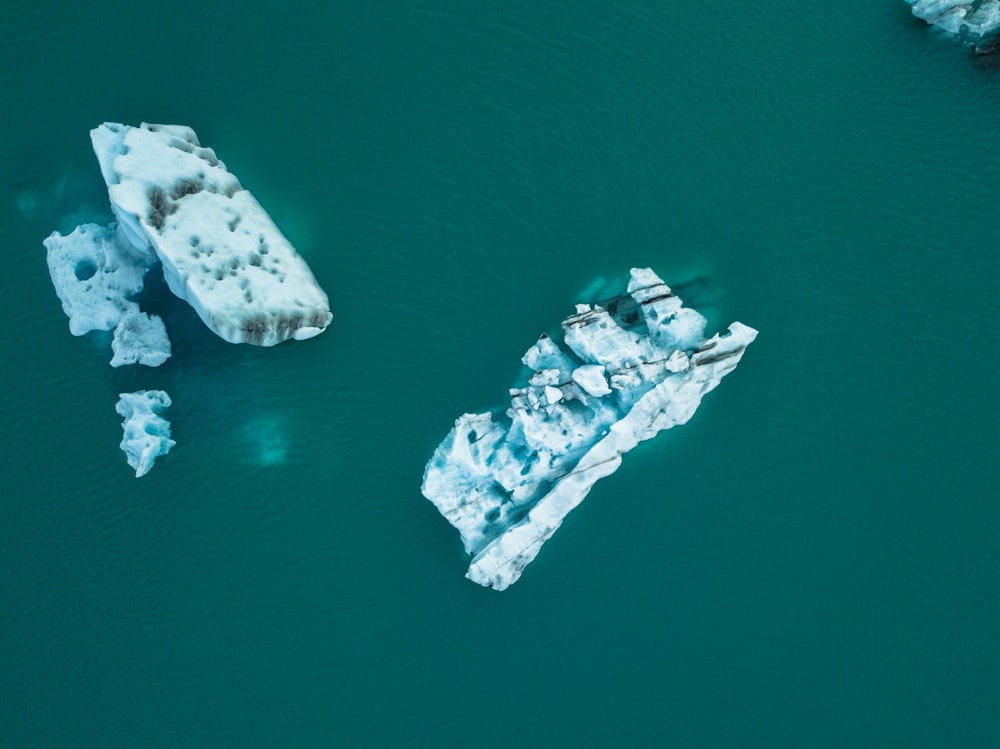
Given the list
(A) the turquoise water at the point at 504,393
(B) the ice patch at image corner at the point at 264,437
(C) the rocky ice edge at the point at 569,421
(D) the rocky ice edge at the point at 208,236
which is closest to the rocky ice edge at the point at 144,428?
(A) the turquoise water at the point at 504,393

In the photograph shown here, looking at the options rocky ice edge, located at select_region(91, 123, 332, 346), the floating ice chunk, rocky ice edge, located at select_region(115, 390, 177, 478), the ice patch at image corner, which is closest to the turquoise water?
the ice patch at image corner

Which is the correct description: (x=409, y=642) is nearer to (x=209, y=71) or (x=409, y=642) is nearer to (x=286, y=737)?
(x=286, y=737)

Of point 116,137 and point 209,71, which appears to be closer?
point 116,137

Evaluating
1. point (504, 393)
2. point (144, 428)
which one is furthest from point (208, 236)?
point (504, 393)

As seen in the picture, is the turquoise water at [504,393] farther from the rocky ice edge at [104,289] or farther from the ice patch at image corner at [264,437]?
the rocky ice edge at [104,289]

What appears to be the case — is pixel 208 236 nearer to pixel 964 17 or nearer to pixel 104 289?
pixel 104 289

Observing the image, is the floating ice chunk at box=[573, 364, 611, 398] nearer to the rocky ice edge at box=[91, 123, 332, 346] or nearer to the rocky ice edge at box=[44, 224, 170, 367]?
the rocky ice edge at box=[91, 123, 332, 346]

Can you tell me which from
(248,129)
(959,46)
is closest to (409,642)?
(248,129)
